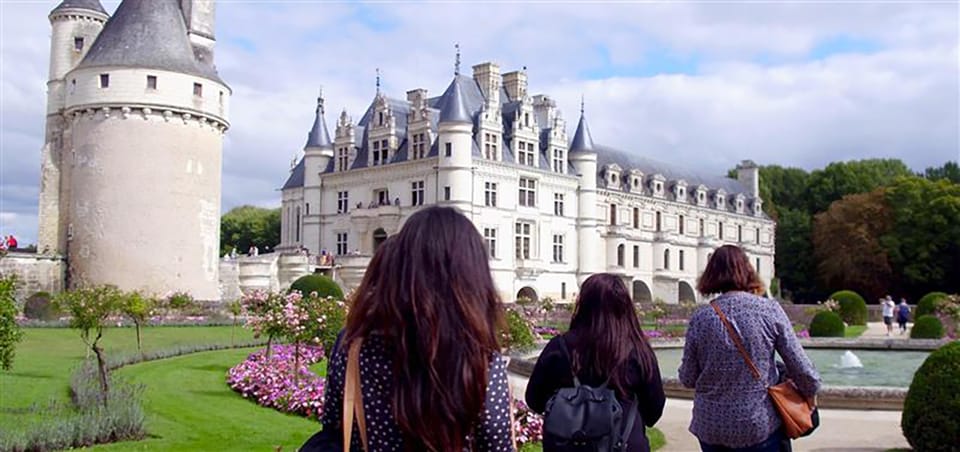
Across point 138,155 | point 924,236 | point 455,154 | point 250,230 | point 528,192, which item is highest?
point 455,154

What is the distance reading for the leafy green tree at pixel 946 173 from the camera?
60062mm

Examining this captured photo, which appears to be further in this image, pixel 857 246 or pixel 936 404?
pixel 857 246

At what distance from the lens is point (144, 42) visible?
106 feet

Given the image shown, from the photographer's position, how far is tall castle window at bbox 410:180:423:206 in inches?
1549

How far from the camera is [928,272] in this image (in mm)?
49344

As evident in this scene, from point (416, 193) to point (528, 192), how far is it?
5.16 metres

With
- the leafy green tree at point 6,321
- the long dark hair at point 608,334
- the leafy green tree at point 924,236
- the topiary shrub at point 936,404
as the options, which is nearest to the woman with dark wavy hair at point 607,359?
the long dark hair at point 608,334

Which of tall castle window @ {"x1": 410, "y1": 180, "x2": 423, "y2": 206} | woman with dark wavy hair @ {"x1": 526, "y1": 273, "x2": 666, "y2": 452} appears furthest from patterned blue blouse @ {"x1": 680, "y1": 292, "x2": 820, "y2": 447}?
tall castle window @ {"x1": 410, "y1": 180, "x2": 423, "y2": 206}

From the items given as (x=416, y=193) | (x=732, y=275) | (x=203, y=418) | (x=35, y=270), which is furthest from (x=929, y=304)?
(x=732, y=275)

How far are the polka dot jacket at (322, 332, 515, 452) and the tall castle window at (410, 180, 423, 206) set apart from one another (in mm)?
36874

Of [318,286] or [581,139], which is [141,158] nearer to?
[318,286]

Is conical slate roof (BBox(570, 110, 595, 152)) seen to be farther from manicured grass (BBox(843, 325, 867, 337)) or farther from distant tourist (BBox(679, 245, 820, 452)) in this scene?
distant tourist (BBox(679, 245, 820, 452))

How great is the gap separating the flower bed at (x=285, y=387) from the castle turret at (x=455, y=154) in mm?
22822

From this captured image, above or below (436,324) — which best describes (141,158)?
above
